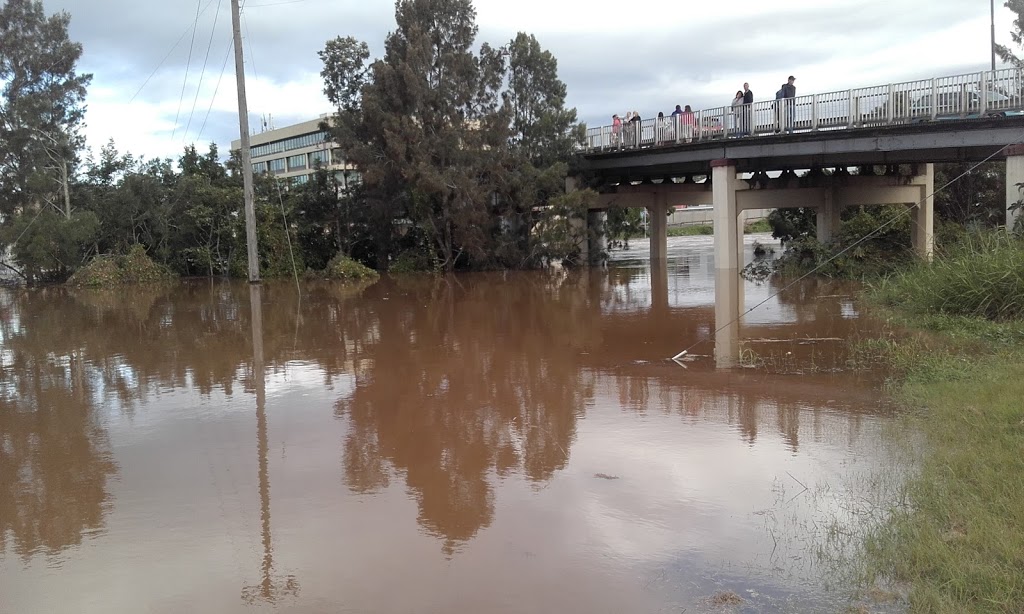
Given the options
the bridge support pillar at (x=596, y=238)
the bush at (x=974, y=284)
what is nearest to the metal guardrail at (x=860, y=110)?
the bush at (x=974, y=284)

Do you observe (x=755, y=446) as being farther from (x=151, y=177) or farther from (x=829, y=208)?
(x=151, y=177)

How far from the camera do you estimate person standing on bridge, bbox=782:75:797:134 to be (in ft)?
69.5

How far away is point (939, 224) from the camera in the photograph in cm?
2627

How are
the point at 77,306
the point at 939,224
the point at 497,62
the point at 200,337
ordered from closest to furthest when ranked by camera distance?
the point at 200,337 → the point at 77,306 → the point at 939,224 → the point at 497,62

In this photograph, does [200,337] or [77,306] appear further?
[77,306]

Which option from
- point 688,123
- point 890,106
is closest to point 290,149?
point 688,123

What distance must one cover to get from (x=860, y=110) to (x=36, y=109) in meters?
28.1

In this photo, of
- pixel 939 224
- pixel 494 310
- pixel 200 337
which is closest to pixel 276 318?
pixel 200 337

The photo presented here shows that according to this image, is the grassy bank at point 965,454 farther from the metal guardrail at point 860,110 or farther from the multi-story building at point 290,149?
the multi-story building at point 290,149

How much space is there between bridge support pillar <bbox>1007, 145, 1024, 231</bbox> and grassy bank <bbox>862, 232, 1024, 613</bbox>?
20.8ft

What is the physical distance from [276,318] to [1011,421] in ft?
49.9

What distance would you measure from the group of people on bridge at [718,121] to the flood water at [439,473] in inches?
389

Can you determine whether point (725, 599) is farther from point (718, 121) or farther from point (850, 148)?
point (718, 121)

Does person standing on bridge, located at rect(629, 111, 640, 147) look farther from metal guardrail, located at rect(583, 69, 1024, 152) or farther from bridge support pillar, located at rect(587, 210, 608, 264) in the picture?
bridge support pillar, located at rect(587, 210, 608, 264)
